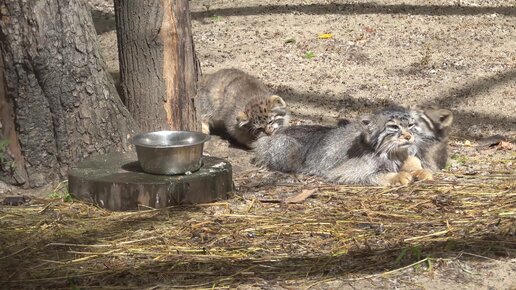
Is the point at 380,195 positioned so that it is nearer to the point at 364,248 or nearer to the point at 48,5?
the point at 364,248

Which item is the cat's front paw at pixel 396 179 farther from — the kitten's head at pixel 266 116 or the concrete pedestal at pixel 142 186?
the kitten's head at pixel 266 116

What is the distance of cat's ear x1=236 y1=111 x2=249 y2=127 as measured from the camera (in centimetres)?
964

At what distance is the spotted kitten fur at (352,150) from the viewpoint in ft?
25.4

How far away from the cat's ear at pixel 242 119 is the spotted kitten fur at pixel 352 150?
92cm

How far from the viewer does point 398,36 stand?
11914mm

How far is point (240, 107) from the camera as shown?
10.0 m

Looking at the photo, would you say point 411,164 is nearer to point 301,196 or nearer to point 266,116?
point 301,196

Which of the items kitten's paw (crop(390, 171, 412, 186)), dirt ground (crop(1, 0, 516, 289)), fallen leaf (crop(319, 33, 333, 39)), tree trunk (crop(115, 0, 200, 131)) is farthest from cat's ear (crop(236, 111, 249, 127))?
fallen leaf (crop(319, 33, 333, 39))

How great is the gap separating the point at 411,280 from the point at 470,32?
6919 mm

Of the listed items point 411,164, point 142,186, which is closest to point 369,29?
point 411,164

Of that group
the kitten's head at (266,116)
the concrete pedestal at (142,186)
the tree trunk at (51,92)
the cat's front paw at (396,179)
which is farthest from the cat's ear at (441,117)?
the tree trunk at (51,92)

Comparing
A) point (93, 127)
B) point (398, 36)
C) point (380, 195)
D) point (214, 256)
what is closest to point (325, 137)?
point (380, 195)

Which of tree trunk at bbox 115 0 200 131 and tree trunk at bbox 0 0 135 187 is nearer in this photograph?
tree trunk at bbox 0 0 135 187

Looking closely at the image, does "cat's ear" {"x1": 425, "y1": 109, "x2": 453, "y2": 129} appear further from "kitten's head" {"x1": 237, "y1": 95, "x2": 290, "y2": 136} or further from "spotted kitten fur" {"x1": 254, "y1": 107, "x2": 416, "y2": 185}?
"kitten's head" {"x1": 237, "y1": 95, "x2": 290, "y2": 136}
